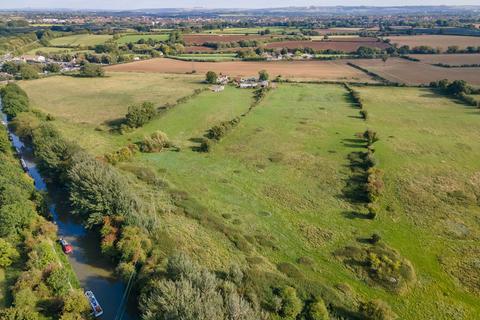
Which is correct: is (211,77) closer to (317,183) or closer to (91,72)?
(91,72)

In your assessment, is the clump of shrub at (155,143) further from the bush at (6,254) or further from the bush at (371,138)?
the bush at (371,138)

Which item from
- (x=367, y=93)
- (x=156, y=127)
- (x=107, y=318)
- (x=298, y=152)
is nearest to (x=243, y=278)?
(x=107, y=318)

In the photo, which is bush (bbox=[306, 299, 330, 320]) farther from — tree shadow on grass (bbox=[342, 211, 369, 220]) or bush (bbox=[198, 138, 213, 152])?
bush (bbox=[198, 138, 213, 152])

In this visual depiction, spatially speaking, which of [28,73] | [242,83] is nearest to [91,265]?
[242,83]

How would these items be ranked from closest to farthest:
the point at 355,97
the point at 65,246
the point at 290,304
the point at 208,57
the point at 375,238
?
the point at 290,304, the point at 65,246, the point at 375,238, the point at 355,97, the point at 208,57

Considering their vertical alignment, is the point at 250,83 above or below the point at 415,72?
below

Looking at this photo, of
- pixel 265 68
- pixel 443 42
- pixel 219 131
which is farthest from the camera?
pixel 443 42
